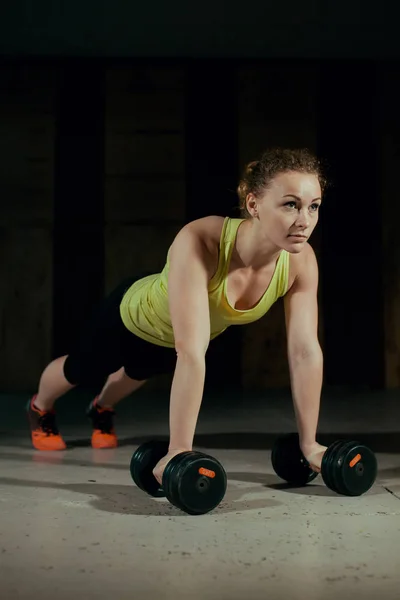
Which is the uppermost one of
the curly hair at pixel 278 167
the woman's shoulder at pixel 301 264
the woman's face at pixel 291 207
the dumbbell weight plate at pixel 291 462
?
the curly hair at pixel 278 167

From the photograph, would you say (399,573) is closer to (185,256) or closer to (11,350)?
(185,256)

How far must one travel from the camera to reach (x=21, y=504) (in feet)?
7.30

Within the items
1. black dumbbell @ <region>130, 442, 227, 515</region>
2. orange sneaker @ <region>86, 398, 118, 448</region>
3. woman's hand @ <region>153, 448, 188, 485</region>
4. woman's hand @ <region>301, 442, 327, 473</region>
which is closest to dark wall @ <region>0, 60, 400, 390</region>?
orange sneaker @ <region>86, 398, 118, 448</region>

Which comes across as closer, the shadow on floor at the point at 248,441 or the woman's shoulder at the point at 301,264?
the woman's shoulder at the point at 301,264

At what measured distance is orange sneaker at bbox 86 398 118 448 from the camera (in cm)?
322

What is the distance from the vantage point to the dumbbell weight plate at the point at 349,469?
88.4 inches

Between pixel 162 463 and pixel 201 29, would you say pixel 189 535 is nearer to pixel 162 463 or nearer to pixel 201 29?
pixel 162 463

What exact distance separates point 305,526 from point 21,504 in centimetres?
77

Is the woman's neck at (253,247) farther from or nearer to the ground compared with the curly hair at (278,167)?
nearer to the ground

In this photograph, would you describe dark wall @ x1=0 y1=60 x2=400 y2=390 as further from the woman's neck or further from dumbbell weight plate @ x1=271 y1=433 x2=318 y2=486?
the woman's neck

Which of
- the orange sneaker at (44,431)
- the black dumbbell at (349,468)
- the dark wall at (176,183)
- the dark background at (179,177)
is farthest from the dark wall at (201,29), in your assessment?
the black dumbbell at (349,468)

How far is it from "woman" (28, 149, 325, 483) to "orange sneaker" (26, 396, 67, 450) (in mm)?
581

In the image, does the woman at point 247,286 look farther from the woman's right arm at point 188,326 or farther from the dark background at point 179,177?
the dark background at point 179,177

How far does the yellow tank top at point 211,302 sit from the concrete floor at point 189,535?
47 centimetres
